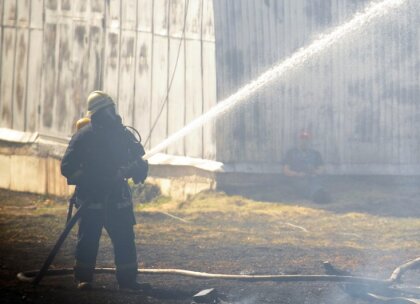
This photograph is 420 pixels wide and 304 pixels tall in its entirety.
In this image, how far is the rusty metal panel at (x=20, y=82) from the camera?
1526 cm

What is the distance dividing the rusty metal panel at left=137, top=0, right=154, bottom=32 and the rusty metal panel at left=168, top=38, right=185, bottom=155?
59 centimetres

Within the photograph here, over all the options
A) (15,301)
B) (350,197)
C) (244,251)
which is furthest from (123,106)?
(15,301)

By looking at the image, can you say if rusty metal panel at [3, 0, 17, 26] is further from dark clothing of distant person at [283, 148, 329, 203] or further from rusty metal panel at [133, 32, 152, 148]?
dark clothing of distant person at [283, 148, 329, 203]

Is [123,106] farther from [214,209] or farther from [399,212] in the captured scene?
[399,212]

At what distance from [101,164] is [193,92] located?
276 inches

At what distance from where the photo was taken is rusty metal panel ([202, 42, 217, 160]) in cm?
1449

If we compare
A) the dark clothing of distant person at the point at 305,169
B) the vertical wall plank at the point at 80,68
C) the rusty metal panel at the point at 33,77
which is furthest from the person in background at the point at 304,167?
the rusty metal panel at the point at 33,77

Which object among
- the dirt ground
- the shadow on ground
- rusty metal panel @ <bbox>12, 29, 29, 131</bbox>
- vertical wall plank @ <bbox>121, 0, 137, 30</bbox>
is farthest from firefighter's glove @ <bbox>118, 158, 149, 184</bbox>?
rusty metal panel @ <bbox>12, 29, 29, 131</bbox>

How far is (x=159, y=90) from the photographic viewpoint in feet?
49.7

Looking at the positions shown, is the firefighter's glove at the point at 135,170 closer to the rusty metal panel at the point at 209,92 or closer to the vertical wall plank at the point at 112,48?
the rusty metal panel at the point at 209,92

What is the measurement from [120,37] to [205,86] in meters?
2.08

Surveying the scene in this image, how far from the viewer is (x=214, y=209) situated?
44.5 ft

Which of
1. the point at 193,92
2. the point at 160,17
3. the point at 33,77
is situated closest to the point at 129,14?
the point at 160,17

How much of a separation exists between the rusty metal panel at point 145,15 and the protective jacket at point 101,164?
7420mm
